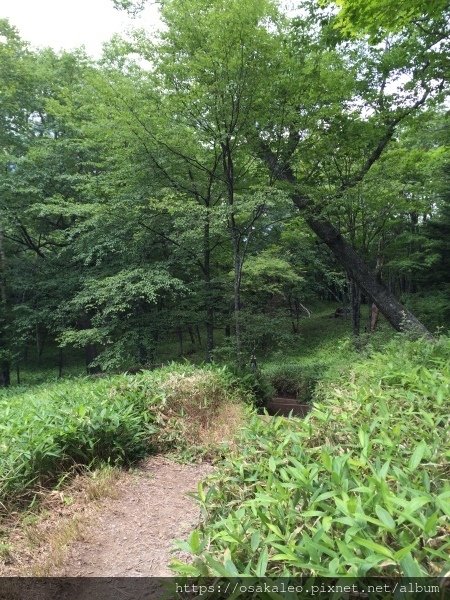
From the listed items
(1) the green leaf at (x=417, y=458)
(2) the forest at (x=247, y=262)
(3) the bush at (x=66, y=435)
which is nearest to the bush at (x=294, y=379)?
(2) the forest at (x=247, y=262)

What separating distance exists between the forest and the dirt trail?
0.37 metres

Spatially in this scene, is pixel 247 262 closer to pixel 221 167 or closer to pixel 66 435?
pixel 221 167

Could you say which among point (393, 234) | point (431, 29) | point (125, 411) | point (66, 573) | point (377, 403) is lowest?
point (66, 573)

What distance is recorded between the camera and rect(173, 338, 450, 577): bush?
48.5 inches

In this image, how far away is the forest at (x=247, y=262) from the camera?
5.29 ft

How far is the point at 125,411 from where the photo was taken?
407cm

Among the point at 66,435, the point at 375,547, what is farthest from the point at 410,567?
the point at 66,435

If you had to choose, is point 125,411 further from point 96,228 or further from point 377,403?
point 96,228

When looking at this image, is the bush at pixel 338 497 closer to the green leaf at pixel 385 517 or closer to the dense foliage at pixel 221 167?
the green leaf at pixel 385 517

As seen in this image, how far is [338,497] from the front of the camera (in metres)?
1.53

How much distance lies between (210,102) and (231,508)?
232 inches

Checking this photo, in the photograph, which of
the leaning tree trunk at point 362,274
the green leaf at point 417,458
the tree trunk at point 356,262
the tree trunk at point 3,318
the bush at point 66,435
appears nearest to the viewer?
the green leaf at point 417,458

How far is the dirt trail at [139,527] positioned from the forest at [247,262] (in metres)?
0.37

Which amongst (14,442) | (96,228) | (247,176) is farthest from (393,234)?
(14,442)
